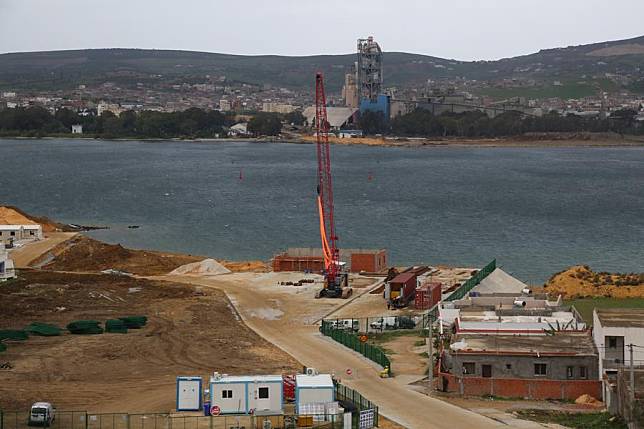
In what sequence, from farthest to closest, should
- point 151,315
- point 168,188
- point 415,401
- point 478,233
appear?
point 168,188
point 478,233
point 151,315
point 415,401

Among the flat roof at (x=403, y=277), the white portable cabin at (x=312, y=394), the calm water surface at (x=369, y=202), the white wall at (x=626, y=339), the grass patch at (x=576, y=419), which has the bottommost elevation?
the calm water surface at (x=369, y=202)

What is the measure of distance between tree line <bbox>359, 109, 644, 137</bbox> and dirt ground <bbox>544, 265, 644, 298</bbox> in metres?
96.5

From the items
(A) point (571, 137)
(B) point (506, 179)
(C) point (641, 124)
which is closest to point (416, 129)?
(A) point (571, 137)

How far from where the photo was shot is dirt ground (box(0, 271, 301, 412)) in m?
16.8

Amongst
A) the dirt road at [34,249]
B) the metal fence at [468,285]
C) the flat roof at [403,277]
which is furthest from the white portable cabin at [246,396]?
the dirt road at [34,249]

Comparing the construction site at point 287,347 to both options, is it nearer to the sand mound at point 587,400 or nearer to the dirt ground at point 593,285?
the sand mound at point 587,400

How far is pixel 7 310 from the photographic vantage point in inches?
936

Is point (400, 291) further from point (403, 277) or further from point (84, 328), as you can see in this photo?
point (84, 328)

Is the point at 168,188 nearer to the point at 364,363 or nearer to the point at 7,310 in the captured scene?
the point at 7,310

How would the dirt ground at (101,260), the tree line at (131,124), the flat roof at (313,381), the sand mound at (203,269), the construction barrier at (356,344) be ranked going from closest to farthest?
the flat roof at (313,381) < the construction barrier at (356,344) < the sand mound at (203,269) < the dirt ground at (101,260) < the tree line at (131,124)

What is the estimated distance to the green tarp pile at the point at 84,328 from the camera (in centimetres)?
2162

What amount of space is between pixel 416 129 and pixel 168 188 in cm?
6233

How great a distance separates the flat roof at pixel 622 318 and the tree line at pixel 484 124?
10591 centimetres

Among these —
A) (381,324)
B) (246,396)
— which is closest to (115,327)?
(381,324)
